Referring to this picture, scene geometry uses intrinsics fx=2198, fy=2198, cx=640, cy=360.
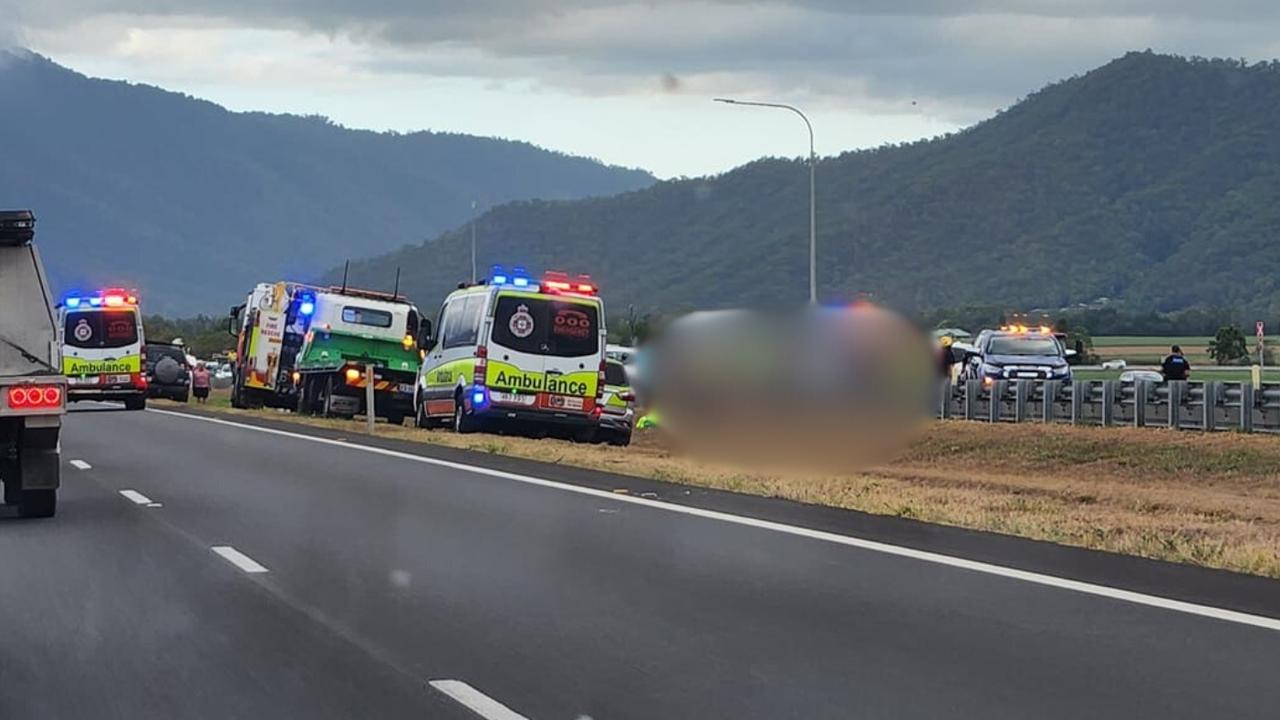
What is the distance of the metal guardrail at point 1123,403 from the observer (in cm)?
3850

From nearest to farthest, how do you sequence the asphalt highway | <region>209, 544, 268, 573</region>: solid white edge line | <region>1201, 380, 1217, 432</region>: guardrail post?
the asphalt highway
<region>209, 544, 268, 573</region>: solid white edge line
<region>1201, 380, 1217, 432</region>: guardrail post

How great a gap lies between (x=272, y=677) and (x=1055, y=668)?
142 inches

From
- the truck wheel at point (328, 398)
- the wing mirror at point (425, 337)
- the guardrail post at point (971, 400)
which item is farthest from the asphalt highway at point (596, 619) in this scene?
the guardrail post at point (971, 400)

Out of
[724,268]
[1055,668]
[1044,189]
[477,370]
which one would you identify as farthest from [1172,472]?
[1044,189]

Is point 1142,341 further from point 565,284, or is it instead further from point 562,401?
point 565,284

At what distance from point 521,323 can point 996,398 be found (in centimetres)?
1538

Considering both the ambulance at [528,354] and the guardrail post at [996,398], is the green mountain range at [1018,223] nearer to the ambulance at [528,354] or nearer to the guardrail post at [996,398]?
the guardrail post at [996,398]

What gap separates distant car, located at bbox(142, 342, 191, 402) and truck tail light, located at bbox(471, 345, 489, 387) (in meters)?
27.4

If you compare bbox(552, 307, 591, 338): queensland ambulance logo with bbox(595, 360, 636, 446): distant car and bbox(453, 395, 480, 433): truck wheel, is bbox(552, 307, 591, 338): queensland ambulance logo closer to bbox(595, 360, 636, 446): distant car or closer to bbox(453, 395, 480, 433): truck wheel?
bbox(453, 395, 480, 433): truck wheel

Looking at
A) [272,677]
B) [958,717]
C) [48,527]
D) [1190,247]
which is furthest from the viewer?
[1190,247]

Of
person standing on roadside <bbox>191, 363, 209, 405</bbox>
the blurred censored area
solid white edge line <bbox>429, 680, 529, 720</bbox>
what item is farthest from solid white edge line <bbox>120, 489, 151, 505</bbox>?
person standing on roadside <bbox>191, 363, 209, 405</bbox>

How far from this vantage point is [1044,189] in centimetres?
17888

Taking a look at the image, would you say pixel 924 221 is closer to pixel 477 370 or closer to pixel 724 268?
pixel 724 268

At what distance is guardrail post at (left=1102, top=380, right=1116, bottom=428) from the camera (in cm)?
4266
